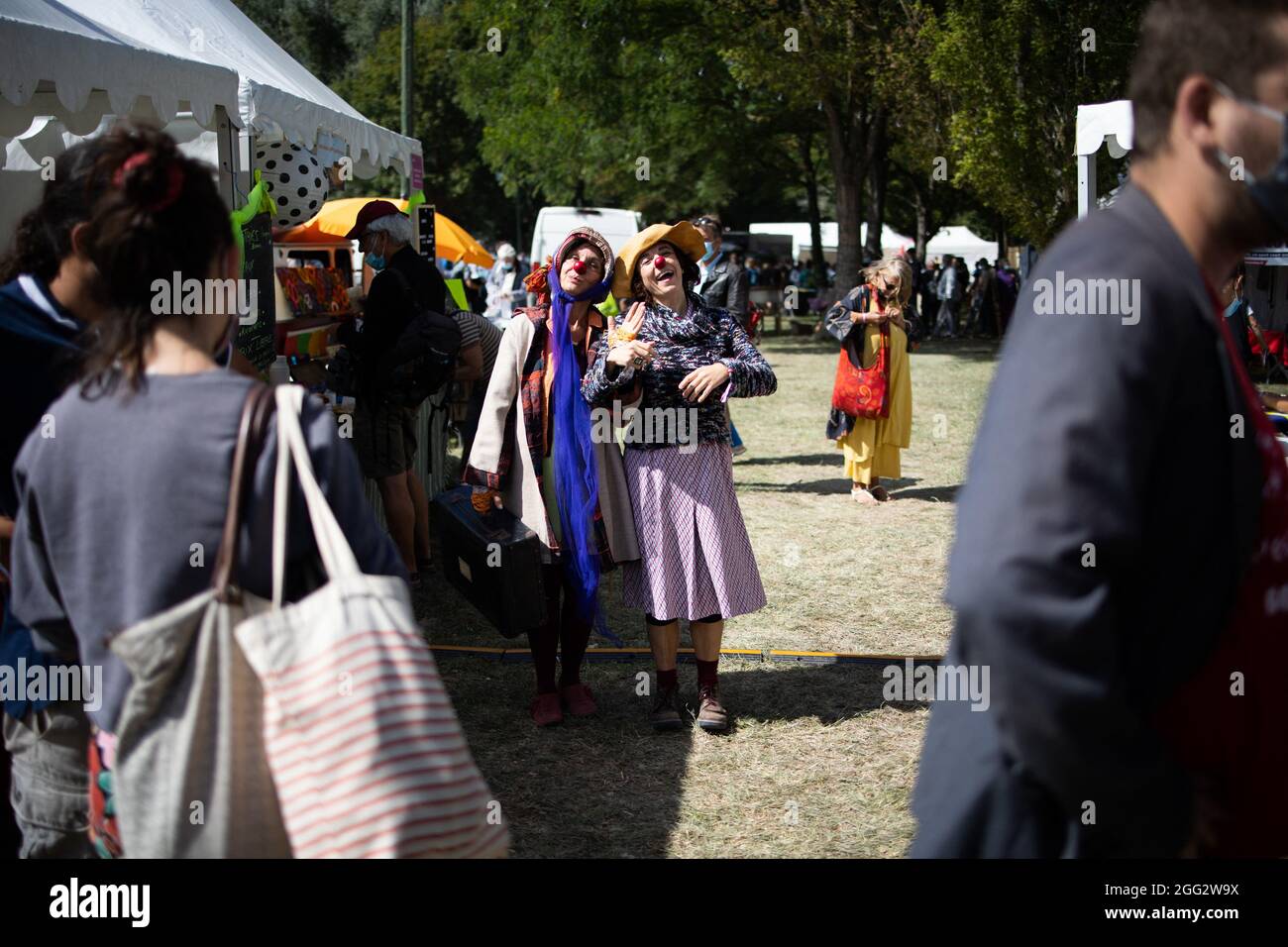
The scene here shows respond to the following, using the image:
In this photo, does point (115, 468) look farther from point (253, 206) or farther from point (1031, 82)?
point (1031, 82)

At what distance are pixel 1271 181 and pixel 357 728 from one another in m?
1.32

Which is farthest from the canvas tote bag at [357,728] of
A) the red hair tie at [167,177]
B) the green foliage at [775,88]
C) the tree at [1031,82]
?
the tree at [1031,82]

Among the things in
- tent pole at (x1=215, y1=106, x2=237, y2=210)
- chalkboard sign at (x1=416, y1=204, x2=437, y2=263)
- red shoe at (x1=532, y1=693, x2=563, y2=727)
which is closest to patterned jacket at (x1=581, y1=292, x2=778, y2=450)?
red shoe at (x1=532, y1=693, x2=563, y2=727)

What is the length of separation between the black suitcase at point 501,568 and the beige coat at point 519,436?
0.31 feet

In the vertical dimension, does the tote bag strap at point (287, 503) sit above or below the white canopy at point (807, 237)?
below

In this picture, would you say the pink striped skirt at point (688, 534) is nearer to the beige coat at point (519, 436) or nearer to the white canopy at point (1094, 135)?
the beige coat at point (519, 436)

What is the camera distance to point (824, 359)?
24.2 metres

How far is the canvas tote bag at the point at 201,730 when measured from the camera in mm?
1804

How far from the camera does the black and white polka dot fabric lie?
769 cm

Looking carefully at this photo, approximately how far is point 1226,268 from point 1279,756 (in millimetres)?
600

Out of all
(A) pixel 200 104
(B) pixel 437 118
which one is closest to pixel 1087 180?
(A) pixel 200 104
